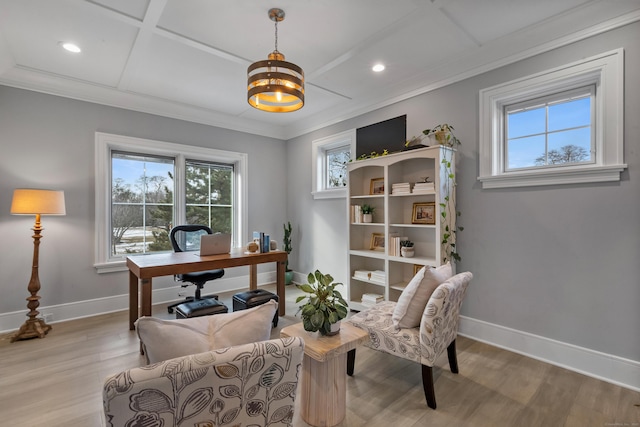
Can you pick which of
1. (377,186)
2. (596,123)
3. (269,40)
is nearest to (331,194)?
(377,186)

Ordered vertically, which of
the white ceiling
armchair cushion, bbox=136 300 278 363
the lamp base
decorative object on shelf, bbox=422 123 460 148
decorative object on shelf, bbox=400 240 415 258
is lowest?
the lamp base

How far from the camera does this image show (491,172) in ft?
8.90

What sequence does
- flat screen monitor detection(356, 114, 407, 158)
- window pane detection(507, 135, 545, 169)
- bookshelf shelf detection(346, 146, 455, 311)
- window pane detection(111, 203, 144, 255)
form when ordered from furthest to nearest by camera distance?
1. window pane detection(111, 203, 144, 255)
2. flat screen monitor detection(356, 114, 407, 158)
3. bookshelf shelf detection(346, 146, 455, 311)
4. window pane detection(507, 135, 545, 169)

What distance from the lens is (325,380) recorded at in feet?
5.39

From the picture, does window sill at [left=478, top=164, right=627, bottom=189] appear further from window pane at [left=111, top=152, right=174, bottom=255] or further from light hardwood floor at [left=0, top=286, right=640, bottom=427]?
window pane at [left=111, top=152, right=174, bottom=255]

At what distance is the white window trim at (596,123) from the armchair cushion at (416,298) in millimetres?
1310

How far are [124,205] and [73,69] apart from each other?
1593mm

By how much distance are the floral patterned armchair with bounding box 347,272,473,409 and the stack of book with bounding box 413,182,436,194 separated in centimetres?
109

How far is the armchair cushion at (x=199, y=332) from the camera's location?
3.36 feet

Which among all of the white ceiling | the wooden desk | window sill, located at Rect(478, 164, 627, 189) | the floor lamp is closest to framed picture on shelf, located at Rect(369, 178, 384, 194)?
the white ceiling

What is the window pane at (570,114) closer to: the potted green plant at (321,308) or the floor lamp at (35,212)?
the potted green plant at (321,308)

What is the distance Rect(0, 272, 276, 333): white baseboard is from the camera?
120 inches

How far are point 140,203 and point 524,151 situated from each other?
177 inches

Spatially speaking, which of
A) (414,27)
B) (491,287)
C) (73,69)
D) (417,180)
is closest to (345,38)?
(414,27)
